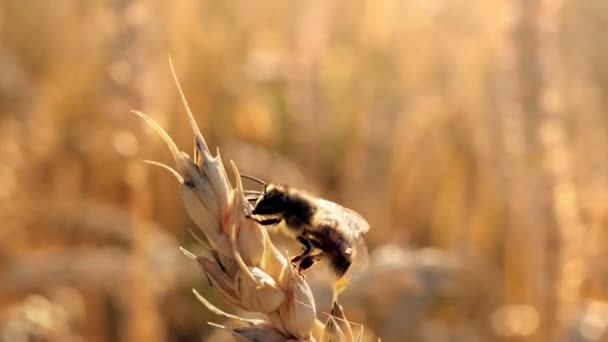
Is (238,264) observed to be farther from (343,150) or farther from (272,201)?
(343,150)

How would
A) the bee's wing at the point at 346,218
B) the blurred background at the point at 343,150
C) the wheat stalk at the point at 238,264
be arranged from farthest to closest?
1. the blurred background at the point at 343,150
2. the bee's wing at the point at 346,218
3. the wheat stalk at the point at 238,264

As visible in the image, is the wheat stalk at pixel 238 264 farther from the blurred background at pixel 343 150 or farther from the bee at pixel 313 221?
the blurred background at pixel 343 150

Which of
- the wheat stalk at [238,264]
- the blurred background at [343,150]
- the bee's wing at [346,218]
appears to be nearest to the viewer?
the wheat stalk at [238,264]

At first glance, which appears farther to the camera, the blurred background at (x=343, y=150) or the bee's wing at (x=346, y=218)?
the blurred background at (x=343, y=150)

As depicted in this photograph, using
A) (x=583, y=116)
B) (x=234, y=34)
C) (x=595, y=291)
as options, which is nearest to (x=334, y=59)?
(x=234, y=34)

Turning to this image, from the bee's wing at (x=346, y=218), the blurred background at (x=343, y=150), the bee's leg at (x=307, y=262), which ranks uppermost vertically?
the blurred background at (x=343, y=150)

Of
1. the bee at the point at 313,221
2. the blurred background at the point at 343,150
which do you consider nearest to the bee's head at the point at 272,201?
the bee at the point at 313,221

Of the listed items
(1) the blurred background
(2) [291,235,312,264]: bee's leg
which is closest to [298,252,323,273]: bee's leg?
(2) [291,235,312,264]: bee's leg
